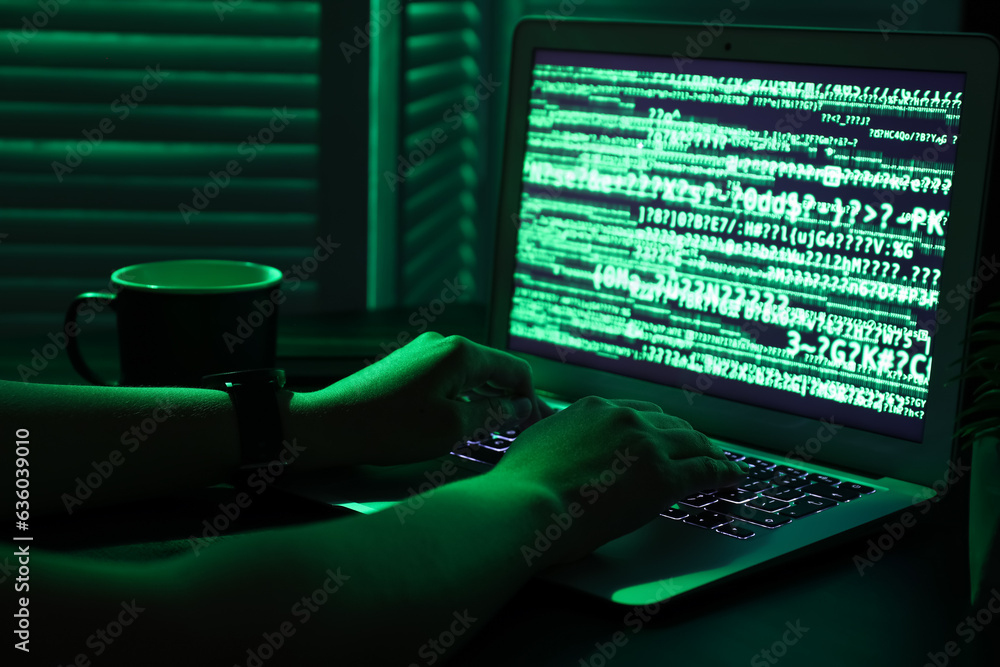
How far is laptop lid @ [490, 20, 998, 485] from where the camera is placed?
758mm

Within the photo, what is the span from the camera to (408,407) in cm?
79

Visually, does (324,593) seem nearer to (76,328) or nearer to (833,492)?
(833,492)

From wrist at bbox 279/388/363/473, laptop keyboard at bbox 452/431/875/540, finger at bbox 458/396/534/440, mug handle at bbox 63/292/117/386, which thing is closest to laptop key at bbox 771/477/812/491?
laptop keyboard at bbox 452/431/875/540

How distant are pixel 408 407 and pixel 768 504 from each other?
10.9 inches

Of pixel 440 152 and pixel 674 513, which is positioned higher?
pixel 440 152

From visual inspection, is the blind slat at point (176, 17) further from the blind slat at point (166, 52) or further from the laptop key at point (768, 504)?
the laptop key at point (768, 504)

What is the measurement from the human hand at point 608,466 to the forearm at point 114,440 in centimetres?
23

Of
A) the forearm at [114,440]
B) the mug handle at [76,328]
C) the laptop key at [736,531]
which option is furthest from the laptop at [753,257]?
the mug handle at [76,328]

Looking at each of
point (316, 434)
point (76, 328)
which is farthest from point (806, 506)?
point (76, 328)

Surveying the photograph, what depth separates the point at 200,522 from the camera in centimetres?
70

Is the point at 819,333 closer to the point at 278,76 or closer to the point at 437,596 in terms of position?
the point at 437,596

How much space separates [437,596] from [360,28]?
0.94 meters

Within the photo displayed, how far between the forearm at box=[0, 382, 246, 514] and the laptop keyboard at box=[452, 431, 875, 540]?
192mm

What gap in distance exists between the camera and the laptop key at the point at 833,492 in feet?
2.42
